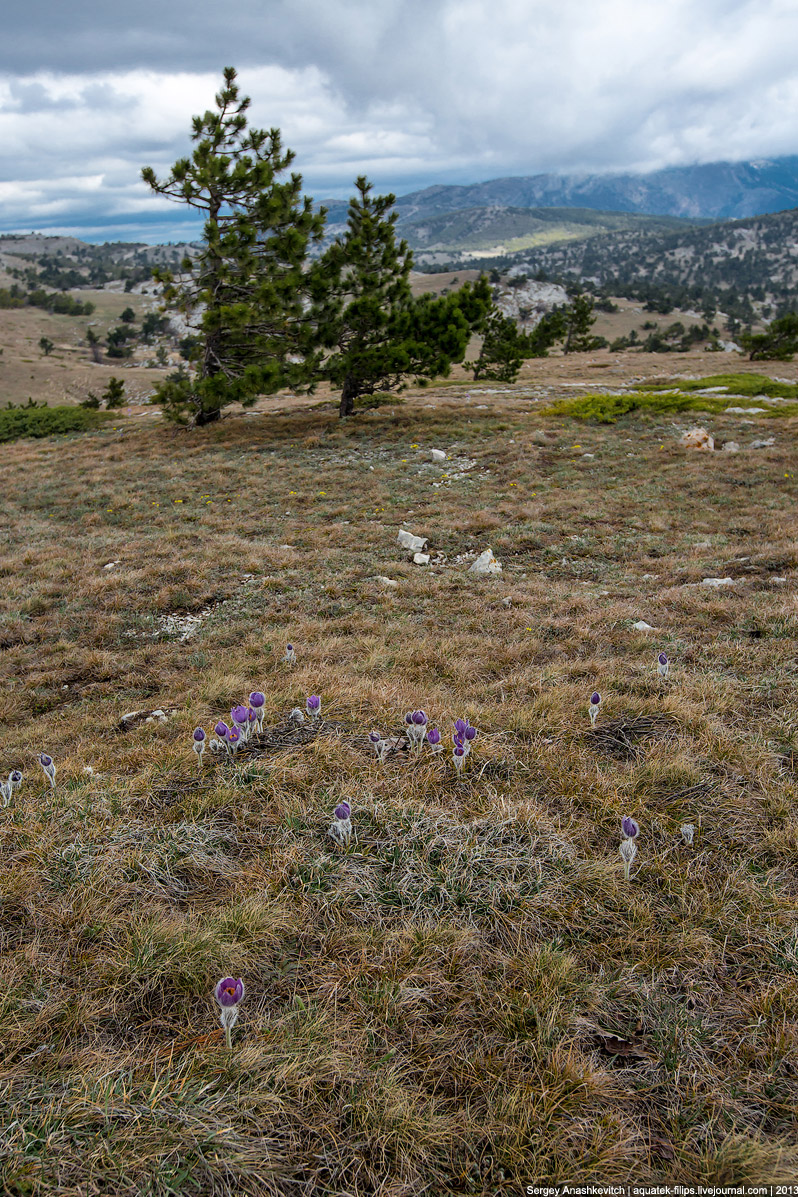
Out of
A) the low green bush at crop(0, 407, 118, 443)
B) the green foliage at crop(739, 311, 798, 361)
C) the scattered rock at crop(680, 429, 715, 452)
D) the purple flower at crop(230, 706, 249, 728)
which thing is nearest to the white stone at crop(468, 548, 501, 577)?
the purple flower at crop(230, 706, 249, 728)

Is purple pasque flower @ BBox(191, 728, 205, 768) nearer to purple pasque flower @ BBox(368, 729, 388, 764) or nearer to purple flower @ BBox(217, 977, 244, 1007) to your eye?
purple pasque flower @ BBox(368, 729, 388, 764)

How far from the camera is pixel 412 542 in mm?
9312

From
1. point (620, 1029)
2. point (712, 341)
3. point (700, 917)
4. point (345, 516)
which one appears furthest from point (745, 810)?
point (712, 341)

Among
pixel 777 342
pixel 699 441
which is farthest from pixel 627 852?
pixel 777 342

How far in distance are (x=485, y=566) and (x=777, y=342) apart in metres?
44.9

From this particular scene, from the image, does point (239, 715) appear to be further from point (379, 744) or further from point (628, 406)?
point (628, 406)

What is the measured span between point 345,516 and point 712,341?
7796 centimetres

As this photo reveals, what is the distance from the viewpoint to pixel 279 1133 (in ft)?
5.80

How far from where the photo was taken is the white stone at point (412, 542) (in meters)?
9.22

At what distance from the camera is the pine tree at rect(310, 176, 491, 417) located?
18984 mm

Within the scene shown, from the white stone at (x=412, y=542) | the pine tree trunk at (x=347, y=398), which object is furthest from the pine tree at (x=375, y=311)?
the white stone at (x=412, y=542)

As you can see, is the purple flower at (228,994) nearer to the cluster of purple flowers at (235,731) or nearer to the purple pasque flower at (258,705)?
the cluster of purple flowers at (235,731)

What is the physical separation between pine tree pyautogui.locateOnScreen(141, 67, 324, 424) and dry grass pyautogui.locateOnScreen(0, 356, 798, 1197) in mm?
14148

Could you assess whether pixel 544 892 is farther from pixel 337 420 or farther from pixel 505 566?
pixel 337 420
